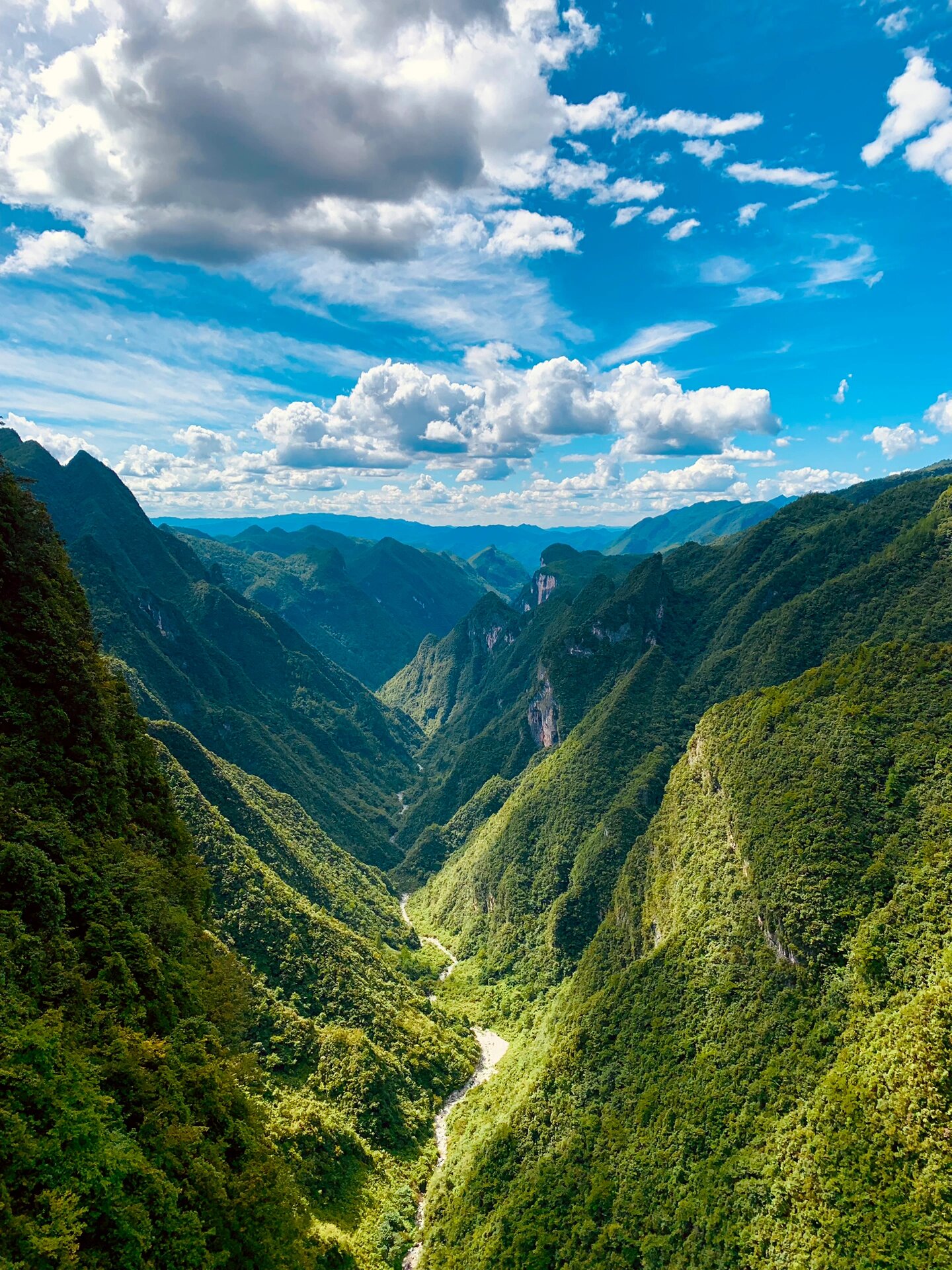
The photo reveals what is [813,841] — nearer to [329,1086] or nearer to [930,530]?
[329,1086]

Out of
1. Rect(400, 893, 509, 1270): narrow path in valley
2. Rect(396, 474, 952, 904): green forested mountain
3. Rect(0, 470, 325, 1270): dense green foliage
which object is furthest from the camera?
Rect(396, 474, 952, 904): green forested mountain

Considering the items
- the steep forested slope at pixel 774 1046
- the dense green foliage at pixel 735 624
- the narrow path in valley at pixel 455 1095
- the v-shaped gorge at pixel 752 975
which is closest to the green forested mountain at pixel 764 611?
the dense green foliage at pixel 735 624

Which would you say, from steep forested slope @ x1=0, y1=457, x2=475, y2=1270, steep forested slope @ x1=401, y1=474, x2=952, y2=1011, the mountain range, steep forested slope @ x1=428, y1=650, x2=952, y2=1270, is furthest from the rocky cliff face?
steep forested slope @ x1=0, y1=457, x2=475, y2=1270

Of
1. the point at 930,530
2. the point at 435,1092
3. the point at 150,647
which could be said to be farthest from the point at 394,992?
the point at 930,530

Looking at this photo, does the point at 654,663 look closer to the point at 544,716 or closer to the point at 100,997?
the point at 544,716

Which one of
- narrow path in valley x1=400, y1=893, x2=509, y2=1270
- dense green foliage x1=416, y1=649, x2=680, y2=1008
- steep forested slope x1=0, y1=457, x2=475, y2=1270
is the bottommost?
narrow path in valley x1=400, y1=893, x2=509, y2=1270

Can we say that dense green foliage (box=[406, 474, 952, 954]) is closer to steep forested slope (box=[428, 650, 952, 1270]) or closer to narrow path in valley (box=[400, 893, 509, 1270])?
narrow path in valley (box=[400, 893, 509, 1270])

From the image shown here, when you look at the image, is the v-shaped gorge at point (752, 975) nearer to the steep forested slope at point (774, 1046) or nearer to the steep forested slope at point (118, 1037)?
the steep forested slope at point (774, 1046)
